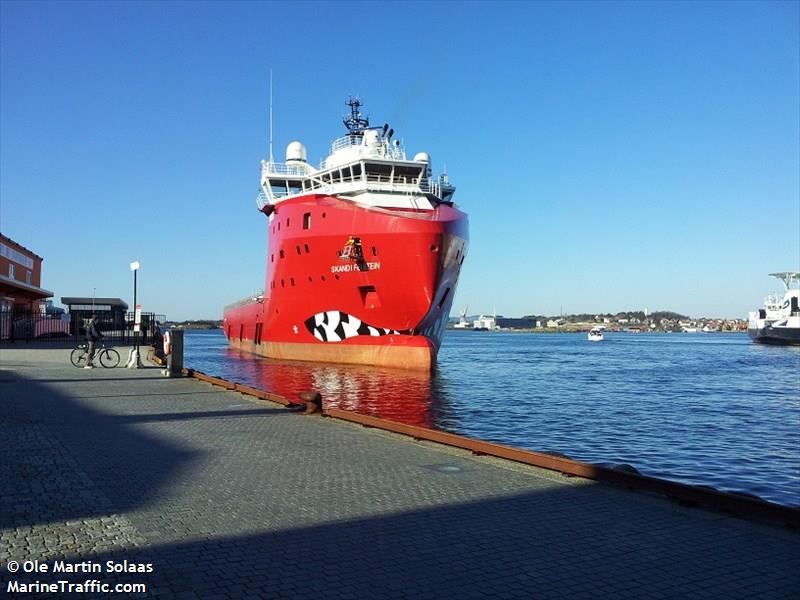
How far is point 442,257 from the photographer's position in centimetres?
2791

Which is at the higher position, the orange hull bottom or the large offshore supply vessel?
the large offshore supply vessel

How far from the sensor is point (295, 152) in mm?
42156

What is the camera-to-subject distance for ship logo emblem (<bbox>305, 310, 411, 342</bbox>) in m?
29.6

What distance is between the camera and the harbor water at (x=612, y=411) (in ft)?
40.6

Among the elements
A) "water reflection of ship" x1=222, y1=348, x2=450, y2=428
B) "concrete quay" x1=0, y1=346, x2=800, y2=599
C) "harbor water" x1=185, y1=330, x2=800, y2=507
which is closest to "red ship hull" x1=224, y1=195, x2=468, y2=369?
"water reflection of ship" x1=222, y1=348, x2=450, y2=428

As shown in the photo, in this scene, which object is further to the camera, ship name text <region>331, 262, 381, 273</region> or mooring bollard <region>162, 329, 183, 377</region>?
ship name text <region>331, 262, 381, 273</region>

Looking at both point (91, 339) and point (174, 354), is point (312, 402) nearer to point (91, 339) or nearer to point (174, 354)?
point (174, 354)

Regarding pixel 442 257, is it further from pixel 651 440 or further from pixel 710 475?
pixel 710 475

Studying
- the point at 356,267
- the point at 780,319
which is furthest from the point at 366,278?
the point at 780,319

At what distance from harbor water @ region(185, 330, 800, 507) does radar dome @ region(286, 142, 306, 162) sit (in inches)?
559

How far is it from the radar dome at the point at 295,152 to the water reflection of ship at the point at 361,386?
14.5 m

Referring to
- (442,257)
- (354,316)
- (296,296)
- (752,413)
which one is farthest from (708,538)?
(296,296)

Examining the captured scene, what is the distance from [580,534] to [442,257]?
22.9 meters

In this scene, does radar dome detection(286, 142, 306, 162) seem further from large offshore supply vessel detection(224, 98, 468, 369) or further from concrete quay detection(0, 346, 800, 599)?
concrete quay detection(0, 346, 800, 599)
